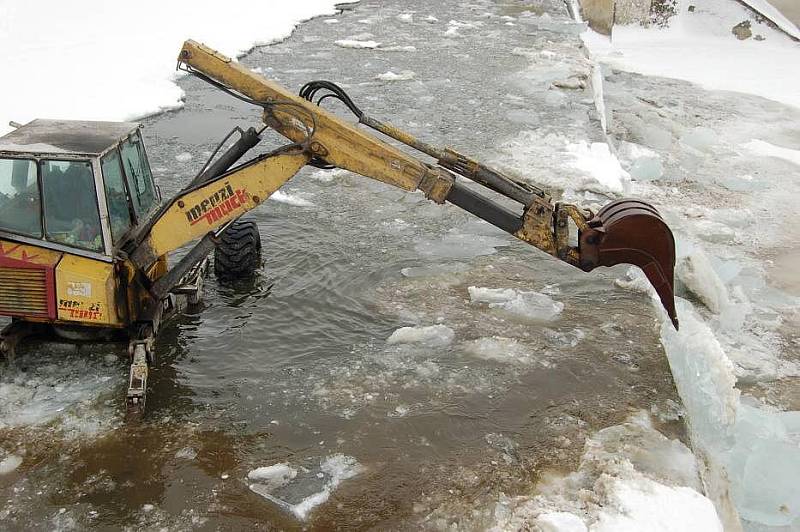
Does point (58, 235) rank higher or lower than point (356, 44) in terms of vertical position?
lower

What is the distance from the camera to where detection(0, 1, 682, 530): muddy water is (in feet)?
17.1

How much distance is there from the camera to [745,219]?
1102 centimetres

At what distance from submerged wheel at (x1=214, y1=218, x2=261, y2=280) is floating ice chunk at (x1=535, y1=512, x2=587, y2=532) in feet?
13.8

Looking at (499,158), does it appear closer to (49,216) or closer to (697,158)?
(697,158)

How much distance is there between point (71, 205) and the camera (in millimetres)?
5965

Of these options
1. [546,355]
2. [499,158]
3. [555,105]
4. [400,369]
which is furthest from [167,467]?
[555,105]

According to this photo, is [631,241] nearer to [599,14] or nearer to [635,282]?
[635,282]

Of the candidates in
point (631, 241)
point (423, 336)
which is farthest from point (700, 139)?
point (631, 241)

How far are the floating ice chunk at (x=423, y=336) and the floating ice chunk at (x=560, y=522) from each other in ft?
7.64

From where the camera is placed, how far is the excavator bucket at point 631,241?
5.56m

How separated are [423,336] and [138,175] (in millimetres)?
3009

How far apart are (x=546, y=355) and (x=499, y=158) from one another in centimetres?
547

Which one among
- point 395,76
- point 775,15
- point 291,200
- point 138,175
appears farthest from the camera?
point 775,15

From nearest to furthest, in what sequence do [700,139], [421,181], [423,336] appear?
[421,181], [423,336], [700,139]
